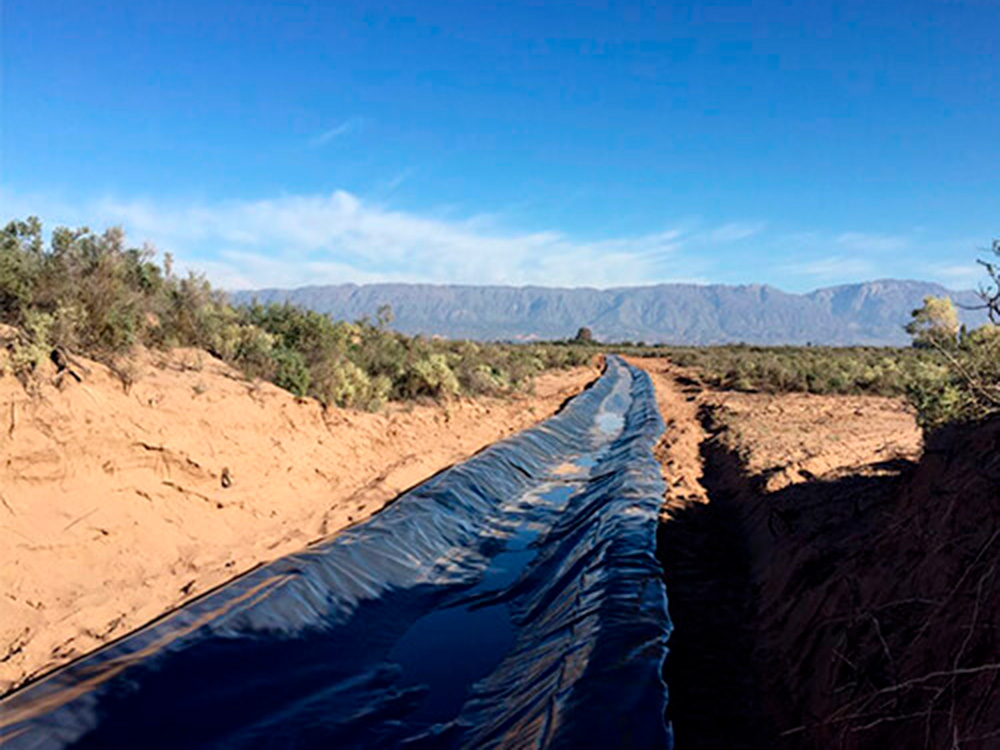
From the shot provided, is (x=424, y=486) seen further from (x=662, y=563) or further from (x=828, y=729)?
(x=828, y=729)

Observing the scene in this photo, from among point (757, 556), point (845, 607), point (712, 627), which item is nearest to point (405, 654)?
point (712, 627)

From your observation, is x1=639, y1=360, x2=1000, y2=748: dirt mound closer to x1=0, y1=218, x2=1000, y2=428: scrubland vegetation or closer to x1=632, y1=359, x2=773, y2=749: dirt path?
x1=632, y1=359, x2=773, y2=749: dirt path

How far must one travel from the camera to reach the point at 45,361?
A: 6.37 metres

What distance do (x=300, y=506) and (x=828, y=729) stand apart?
6476mm

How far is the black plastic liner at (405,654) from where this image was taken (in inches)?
137

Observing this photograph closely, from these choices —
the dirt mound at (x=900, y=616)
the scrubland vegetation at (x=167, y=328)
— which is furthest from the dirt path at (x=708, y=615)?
the scrubland vegetation at (x=167, y=328)

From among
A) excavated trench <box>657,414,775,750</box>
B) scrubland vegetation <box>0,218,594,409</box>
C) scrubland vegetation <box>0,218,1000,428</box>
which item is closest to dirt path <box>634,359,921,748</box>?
excavated trench <box>657,414,775,750</box>

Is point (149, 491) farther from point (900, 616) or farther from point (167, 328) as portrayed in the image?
point (900, 616)

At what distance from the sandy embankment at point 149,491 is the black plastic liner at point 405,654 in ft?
2.47

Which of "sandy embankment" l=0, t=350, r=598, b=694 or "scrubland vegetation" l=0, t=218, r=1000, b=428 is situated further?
"scrubland vegetation" l=0, t=218, r=1000, b=428

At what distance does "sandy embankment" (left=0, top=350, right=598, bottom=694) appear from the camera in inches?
195

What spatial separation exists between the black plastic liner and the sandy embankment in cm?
75

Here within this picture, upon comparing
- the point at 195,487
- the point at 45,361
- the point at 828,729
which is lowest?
the point at 828,729

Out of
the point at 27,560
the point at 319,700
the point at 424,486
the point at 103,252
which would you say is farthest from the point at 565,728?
the point at 103,252
